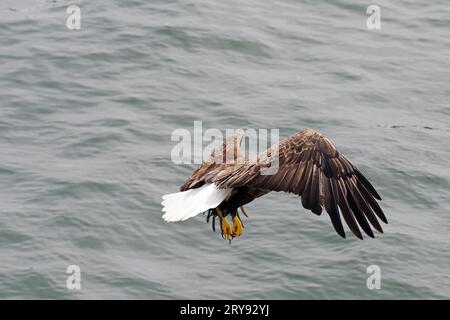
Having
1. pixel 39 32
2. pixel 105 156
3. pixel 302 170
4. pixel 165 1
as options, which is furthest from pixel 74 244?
pixel 165 1

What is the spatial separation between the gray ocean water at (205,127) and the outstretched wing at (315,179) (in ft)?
12.6

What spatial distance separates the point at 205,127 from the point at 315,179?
7.31 m

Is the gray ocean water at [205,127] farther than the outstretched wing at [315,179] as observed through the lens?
Yes

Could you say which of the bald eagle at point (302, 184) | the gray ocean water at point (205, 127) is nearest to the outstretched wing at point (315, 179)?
the bald eagle at point (302, 184)

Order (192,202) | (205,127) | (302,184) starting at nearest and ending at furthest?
1. (302,184)
2. (192,202)
3. (205,127)

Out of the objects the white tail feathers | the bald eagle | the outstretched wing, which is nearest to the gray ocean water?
the white tail feathers

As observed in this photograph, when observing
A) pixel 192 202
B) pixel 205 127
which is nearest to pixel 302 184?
pixel 192 202

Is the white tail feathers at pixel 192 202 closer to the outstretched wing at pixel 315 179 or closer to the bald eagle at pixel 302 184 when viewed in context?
the bald eagle at pixel 302 184

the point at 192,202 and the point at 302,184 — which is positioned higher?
the point at 302,184

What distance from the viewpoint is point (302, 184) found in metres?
10.4

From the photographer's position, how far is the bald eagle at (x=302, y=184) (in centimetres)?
1030

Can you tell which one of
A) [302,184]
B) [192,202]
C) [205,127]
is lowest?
[192,202]

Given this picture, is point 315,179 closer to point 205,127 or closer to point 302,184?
point 302,184

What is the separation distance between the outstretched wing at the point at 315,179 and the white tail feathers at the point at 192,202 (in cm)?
11
